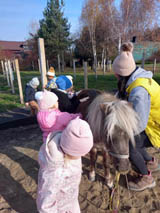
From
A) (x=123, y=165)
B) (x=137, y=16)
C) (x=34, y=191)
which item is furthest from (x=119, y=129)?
(x=137, y=16)

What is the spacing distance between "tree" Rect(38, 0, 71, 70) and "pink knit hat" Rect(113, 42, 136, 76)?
2243 cm

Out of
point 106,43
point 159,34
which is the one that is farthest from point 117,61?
point 106,43

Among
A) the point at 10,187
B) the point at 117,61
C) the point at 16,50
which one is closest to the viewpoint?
the point at 117,61

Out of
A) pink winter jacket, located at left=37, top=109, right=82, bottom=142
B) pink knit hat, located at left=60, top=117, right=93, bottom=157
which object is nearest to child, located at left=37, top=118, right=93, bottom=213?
pink knit hat, located at left=60, top=117, right=93, bottom=157

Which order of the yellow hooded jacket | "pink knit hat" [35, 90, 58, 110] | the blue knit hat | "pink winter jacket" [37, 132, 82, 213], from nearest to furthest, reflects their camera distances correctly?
"pink winter jacket" [37, 132, 82, 213], the yellow hooded jacket, "pink knit hat" [35, 90, 58, 110], the blue knit hat

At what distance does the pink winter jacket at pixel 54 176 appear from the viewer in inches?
53.5

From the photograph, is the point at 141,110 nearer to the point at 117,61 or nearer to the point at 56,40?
the point at 117,61

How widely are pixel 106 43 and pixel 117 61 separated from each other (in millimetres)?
18427

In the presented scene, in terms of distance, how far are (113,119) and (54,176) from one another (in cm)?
82

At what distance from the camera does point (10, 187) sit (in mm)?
2367

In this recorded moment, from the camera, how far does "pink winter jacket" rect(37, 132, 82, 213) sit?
136 centimetres

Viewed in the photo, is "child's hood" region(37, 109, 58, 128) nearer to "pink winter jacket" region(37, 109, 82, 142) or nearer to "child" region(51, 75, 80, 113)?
"pink winter jacket" region(37, 109, 82, 142)

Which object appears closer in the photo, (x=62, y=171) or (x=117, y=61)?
(x=62, y=171)

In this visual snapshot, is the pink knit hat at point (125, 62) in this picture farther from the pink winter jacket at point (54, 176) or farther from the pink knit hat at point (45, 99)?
the pink winter jacket at point (54, 176)
